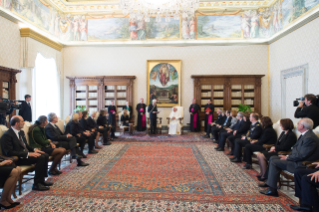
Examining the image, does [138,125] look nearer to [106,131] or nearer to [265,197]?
[106,131]

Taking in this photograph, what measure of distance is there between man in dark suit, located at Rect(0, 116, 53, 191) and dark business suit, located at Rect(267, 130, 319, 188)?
401cm

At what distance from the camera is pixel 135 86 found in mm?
13445

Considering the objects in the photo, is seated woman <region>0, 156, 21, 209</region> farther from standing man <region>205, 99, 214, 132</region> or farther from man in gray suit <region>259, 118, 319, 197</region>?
standing man <region>205, 99, 214, 132</region>

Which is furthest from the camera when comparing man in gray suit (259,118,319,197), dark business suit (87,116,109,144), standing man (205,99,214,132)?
standing man (205,99,214,132)

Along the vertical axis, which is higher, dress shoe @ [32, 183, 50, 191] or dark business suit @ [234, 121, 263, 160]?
→ dark business suit @ [234, 121, 263, 160]

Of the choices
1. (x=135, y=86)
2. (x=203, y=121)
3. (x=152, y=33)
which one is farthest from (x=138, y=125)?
(x=152, y=33)

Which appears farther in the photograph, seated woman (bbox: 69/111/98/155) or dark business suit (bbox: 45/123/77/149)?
seated woman (bbox: 69/111/98/155)

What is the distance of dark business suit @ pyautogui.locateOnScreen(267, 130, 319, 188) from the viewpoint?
3.79m

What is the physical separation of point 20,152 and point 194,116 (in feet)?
31.4

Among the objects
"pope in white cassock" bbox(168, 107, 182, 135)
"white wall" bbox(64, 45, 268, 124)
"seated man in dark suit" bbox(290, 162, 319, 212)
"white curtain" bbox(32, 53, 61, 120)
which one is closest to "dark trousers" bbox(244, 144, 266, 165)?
"seated man in dark suit" bbox(290, 162, 319, 212)

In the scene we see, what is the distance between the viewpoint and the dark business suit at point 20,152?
409cm

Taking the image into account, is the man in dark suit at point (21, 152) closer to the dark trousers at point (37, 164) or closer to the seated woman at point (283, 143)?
the dark trousers at point (37, 164)

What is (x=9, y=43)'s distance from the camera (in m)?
9.15

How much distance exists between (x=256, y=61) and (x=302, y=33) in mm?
3662
